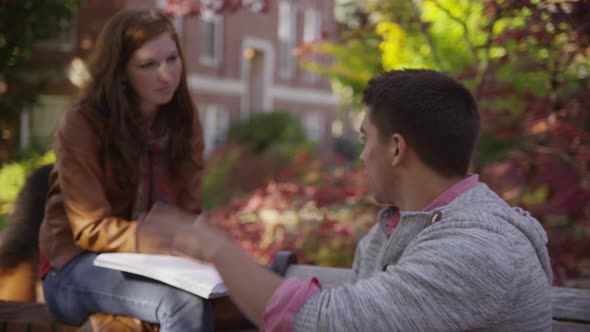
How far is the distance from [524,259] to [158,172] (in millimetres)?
1830

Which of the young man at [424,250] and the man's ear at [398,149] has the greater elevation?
the man's ear at [398,149]

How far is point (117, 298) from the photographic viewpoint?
2424mm

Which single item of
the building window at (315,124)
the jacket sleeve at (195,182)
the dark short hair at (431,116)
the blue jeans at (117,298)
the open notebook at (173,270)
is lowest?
the building window at (315,124)

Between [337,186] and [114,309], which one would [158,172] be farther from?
[337,186]

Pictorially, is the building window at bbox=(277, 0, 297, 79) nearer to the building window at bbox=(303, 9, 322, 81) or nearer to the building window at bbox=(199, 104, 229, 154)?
the building window at bbox=(303, 9, 322, 81)

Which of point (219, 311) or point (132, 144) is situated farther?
point (132, 144)

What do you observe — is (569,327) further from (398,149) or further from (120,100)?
(120,100)

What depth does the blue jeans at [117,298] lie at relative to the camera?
7.61 feet

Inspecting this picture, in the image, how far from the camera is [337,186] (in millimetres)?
6055

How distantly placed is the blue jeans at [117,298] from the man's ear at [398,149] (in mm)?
973

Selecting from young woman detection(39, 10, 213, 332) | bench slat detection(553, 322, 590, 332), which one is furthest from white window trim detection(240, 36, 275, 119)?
bench slat detection(553, 322, 590, 332)

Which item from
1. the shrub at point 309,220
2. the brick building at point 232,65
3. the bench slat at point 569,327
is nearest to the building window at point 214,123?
the brick building at point 232,65

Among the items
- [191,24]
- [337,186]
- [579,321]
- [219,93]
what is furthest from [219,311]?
[219,93]

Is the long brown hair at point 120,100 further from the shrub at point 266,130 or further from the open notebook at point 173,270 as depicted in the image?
the shrub at point 266,130
